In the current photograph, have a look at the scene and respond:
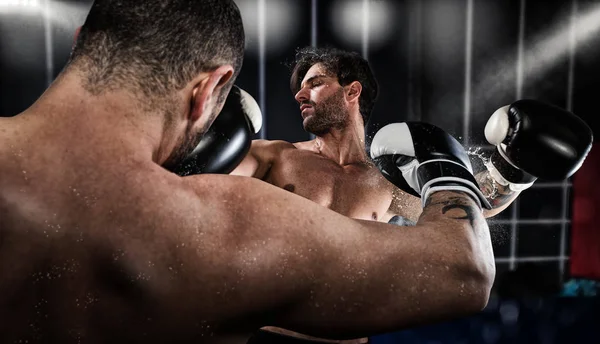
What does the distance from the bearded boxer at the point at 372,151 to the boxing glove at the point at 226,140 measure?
1.37 feet

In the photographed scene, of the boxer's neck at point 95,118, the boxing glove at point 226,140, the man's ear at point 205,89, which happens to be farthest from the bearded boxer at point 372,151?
the boxer's neck at point 95,118

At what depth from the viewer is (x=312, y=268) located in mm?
819

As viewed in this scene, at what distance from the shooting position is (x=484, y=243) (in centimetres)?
100

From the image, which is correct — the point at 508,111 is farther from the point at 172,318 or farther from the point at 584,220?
the point at 584,220

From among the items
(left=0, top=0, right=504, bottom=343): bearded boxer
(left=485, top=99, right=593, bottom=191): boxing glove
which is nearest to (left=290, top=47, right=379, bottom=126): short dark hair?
(left=485, top=99, right=593, bottom=191): boxing glove

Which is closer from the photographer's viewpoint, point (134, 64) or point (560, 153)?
point (134, 64)

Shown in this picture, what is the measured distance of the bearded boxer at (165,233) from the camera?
74 cm

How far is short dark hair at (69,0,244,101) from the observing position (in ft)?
2.67

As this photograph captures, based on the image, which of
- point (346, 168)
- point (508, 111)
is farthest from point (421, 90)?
point (508, 111)

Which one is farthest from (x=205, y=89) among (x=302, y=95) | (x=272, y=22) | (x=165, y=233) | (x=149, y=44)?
(x=272, y=22)

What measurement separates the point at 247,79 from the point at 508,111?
200 cm

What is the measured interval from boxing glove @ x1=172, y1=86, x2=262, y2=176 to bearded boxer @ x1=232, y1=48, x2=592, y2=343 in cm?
42

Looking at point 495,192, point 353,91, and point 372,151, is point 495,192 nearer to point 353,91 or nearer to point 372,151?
point 372,151

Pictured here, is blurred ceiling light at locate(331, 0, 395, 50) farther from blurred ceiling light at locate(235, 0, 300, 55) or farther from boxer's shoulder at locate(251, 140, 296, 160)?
boxer's shoulder at locate(251, 140, 296, 160)
